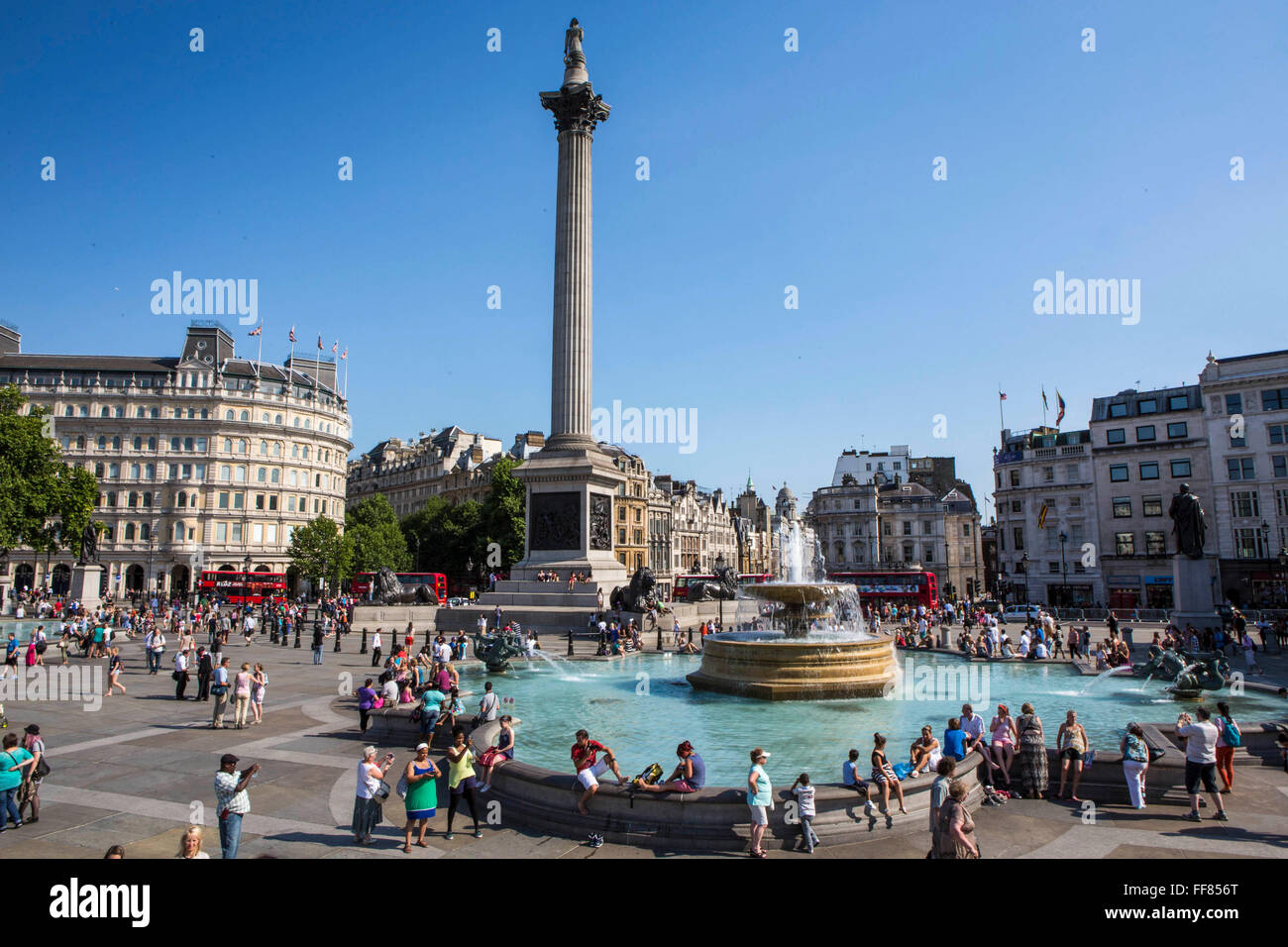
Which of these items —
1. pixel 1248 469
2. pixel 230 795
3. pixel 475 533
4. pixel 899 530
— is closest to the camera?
pixel 230 795

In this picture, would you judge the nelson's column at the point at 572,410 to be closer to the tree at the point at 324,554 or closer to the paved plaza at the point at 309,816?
the paved plaza at the point at 309,816

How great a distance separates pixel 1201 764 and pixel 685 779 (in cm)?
674

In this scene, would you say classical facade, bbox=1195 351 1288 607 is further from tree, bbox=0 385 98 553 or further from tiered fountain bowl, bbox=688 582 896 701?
tree, bbox=0 385 98 553

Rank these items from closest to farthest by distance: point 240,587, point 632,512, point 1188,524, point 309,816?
point 309,816 < point 1188,524 < point 240,587 < point 632,512

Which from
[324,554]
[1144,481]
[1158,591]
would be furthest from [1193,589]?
[324,554]

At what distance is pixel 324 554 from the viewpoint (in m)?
64.1

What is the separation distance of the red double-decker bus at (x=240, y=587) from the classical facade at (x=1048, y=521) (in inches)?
2475

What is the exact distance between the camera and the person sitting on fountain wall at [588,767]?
879 cm

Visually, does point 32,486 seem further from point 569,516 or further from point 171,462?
point 569,516

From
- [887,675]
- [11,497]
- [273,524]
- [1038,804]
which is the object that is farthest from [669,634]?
[273,524]

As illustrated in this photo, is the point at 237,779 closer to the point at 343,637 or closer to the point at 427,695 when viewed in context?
the point at 427,695

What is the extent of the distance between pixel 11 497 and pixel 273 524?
33.1 m

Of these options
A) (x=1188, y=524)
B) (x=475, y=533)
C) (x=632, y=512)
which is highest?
(x=632, y=512)

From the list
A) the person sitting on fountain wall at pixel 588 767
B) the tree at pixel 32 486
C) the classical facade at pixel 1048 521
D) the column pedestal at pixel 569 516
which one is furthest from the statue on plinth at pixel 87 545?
the classical facade at pixel 1048 521
